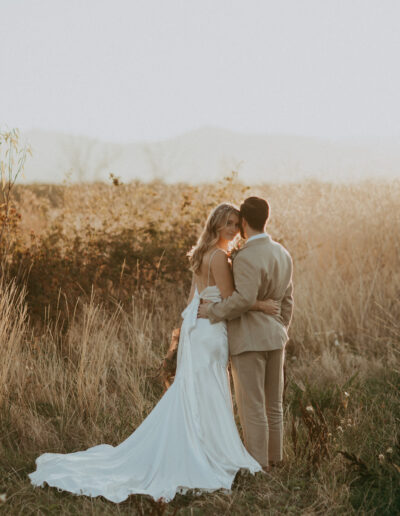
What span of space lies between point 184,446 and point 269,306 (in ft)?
3.73

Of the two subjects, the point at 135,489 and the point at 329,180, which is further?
the point at 329,180

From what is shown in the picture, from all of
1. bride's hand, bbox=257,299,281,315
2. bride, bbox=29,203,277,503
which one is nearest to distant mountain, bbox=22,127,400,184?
bride, bbox=29,203,277,503

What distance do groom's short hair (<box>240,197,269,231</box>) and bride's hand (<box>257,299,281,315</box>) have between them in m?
0.51

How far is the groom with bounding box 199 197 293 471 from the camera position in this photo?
163 inches

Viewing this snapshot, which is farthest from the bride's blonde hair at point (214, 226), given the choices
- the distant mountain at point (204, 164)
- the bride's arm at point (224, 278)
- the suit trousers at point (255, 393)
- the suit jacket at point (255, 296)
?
the distant mountain at point (204, 164)

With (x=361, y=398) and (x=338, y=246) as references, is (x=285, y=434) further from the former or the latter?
(x=338, y=246)

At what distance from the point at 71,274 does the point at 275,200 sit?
489 centimetres

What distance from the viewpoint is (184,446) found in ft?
14.0

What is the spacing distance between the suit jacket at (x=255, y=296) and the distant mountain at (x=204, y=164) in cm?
261

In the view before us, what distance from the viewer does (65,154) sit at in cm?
2497

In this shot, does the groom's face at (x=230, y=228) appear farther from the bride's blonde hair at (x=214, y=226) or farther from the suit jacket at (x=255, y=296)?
the suit jacket at (x=255, y=296)

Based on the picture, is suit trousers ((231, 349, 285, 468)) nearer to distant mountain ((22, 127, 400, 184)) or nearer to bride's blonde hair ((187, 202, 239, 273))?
bride's blonde hair ((187, 202, 239, 273))

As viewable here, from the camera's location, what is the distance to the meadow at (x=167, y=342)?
4117mm

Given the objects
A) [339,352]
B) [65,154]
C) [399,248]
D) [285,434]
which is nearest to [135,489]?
[285,434]
